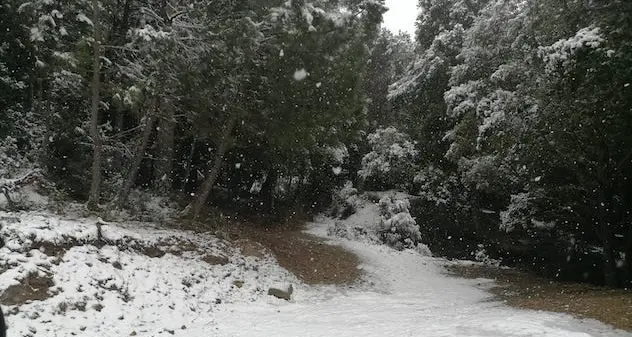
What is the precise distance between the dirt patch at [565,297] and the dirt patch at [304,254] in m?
4.26

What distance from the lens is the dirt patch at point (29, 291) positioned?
7734mm

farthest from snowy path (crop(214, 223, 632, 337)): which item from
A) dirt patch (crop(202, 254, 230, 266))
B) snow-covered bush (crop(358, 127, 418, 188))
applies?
snow-covered bush (crop(358, 127, 418, 188))

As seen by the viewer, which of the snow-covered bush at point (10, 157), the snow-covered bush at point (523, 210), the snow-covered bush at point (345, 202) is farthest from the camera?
the snow-covered bush at point (345, 202)

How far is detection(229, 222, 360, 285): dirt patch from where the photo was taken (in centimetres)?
1482

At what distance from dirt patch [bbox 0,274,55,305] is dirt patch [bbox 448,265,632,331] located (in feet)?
28.8

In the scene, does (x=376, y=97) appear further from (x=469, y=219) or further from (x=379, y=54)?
(x=469, y=219)

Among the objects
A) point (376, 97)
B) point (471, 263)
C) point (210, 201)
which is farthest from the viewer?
A: point (376, 97)

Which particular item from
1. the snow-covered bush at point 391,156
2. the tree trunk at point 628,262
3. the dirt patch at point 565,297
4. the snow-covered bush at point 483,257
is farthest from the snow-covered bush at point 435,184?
the tree trunk at point 628,262

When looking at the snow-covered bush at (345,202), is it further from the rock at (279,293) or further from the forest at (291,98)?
the rock at (279,293)

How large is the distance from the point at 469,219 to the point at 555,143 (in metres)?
13.9

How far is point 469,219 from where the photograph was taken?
86.4 feet

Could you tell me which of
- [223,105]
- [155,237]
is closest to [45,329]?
[155,237]

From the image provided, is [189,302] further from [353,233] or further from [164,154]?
[353,233]

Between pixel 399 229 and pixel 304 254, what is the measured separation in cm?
637
